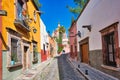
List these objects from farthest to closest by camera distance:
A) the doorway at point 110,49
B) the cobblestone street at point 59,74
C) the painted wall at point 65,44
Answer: the painted wall at point 65,44
the cobblestone street at point 59,74
the doorway at point 110,49

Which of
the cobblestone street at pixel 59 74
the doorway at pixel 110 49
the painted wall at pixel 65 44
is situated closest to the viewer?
the doorway at pixel 110 49

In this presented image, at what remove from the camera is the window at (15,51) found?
35.4 feet

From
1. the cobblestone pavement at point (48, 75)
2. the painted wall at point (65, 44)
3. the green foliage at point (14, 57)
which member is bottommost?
the cobblestone pavement at point (48, 75)

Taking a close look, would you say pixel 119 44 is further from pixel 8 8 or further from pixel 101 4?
pixel 8 8

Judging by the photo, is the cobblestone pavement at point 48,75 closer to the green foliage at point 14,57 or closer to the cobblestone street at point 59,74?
the cobblestone street at point 59,74

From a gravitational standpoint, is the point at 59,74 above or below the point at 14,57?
below

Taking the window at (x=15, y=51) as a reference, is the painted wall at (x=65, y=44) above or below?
above

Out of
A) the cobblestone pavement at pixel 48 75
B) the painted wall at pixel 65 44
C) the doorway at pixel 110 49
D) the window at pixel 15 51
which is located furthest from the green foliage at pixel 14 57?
the painted wall at pixel 65 44

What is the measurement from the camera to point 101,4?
11828mm

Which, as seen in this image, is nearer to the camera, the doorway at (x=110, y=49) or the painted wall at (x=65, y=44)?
the doorway at (x=110, y=49)

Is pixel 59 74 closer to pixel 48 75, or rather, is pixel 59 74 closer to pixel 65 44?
pixel 48 75

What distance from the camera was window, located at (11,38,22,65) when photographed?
10.8 m

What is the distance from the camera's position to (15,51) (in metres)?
11.5

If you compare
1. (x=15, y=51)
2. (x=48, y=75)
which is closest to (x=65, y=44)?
(x=48, y=75)
